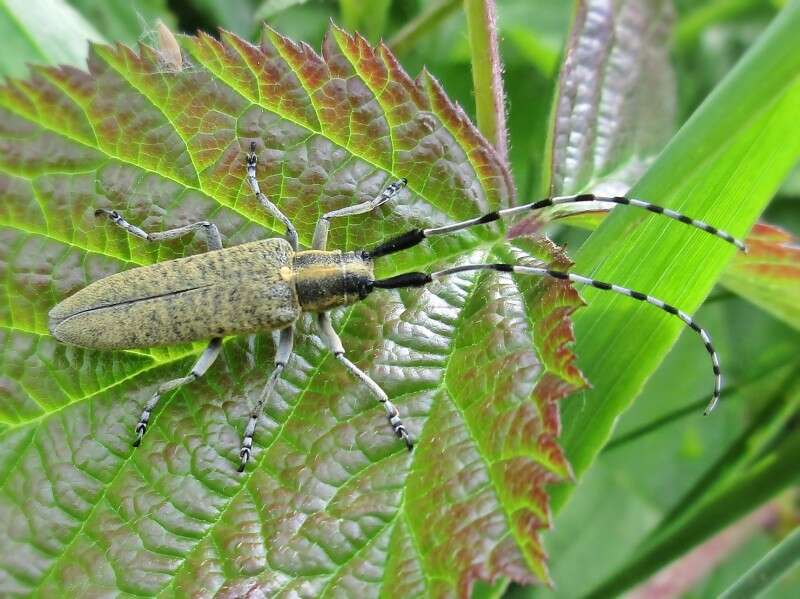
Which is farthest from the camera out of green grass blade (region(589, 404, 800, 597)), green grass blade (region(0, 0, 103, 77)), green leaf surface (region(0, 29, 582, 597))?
green grass blade (region(0, 0, 103, 77))

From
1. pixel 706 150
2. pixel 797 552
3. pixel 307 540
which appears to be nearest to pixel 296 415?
pixel 307 540

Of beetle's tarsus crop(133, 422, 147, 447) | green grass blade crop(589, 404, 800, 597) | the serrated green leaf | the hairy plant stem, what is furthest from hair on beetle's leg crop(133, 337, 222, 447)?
green grass blade crop(589, 404, 800, 597)

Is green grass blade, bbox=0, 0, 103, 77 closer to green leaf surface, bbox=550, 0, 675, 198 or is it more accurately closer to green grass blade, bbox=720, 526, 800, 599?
green leaf surface, bbox=550, 0, 675, 198

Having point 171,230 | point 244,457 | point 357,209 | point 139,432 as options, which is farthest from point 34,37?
point 244,457

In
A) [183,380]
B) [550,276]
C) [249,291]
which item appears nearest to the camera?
[550,276]

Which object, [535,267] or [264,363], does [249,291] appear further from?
[535,267]

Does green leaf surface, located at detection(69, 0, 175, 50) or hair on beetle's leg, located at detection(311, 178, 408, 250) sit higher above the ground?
green leaf surface, located at detection(69, 0, 175, 50)

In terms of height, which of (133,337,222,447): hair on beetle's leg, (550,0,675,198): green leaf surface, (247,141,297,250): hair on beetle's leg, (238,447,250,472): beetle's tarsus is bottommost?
(238,447,250,472): beetle's tarsus

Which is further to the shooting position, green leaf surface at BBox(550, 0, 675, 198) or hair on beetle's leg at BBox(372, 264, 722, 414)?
green leaf surface at BBox(550, 0, 675, 198)
